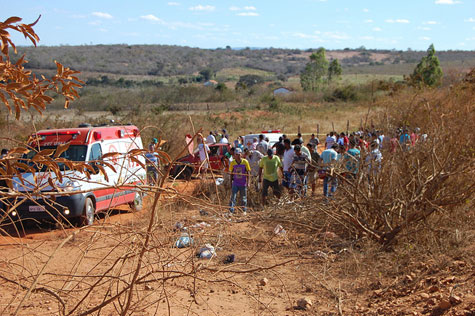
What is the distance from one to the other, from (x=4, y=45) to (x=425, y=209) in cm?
648

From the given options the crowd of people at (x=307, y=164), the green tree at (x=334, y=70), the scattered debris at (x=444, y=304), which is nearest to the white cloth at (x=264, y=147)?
the crowd of people at (x=307, y=164)

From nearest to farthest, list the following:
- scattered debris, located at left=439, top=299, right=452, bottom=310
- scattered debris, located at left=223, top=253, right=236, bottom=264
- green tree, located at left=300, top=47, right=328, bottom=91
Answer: scattered debris, located at left=439, top=299, right=452, bottom=310 < scattered debris, located at left=223, top=253, right=236, bottom=264 < green tree, located at left=300, top=47, right=328, bottom=91

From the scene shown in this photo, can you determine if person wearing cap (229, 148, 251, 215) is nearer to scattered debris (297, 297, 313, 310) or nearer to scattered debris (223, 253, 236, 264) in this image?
scattered debris (223, 253, 236, 264)

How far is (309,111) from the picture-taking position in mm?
44062

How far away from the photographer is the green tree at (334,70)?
7203cm

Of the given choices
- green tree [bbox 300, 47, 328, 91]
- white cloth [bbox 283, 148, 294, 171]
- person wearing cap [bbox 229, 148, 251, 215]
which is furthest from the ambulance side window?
green tree [bbox 300, 47, 328, 91]

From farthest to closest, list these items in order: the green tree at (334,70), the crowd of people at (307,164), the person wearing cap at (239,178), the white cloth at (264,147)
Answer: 1. the green tree at (334,70)
2. the white cloth at (264,147)
3. the person wearing cap at (239,178)
4. the crowd of people at (307,164)

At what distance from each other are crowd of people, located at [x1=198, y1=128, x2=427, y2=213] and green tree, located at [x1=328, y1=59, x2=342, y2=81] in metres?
60.6

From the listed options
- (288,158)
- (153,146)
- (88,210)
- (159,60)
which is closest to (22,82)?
(153,146)

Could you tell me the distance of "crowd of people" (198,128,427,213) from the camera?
7.89 m

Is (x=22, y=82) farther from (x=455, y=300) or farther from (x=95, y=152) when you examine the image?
(x=95, y=152)

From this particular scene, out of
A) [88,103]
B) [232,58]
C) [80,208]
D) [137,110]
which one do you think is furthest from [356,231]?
[232,58]

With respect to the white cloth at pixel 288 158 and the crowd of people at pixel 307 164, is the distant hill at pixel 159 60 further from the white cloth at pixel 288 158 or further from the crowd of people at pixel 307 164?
the white cloth at pixel 288 158

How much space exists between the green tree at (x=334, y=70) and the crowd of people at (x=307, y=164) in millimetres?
60581
